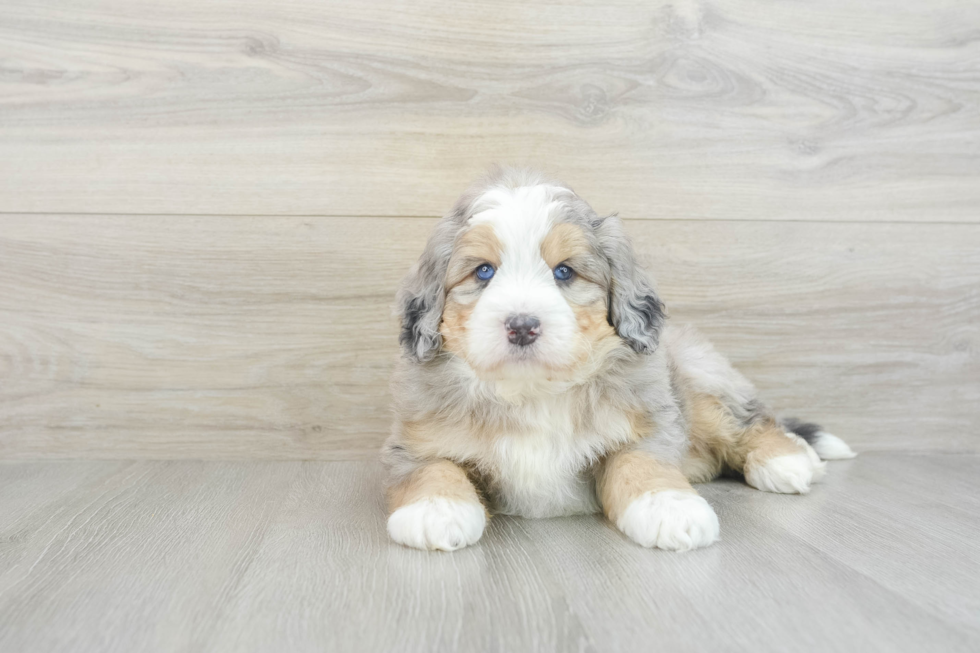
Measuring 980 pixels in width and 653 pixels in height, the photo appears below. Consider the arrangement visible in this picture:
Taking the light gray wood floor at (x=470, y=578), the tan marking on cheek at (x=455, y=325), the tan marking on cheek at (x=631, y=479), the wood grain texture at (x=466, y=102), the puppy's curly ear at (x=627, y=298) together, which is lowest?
the light gray wood floor at (x=470, y=578)

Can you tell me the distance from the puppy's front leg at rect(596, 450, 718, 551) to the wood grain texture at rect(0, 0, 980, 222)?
3.70 feet

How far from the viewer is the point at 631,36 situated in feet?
8.70

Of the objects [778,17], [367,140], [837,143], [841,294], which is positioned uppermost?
[778,17]

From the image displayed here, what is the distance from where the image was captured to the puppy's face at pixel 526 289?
1650 mm

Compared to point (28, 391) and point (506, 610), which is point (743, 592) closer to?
point (506, 610)

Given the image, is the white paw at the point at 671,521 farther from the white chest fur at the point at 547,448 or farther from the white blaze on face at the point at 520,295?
the white blaze on face at the point at 520,295

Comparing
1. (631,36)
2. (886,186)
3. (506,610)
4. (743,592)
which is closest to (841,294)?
(886,186)

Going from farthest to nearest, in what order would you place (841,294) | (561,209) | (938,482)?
1. (841,294)
2. (938,482)
3. (561,209)

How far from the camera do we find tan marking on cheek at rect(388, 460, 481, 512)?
173cm

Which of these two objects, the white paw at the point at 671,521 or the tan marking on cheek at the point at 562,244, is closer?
the white paw at the point at 671,521

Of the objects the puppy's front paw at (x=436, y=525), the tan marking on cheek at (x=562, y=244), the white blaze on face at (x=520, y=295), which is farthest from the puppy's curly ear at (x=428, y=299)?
the puppy's front paw at (x=436, y=525)

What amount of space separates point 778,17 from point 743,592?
2130mm

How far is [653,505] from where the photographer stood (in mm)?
1697

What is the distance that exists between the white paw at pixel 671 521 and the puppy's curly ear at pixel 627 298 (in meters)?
0.38
